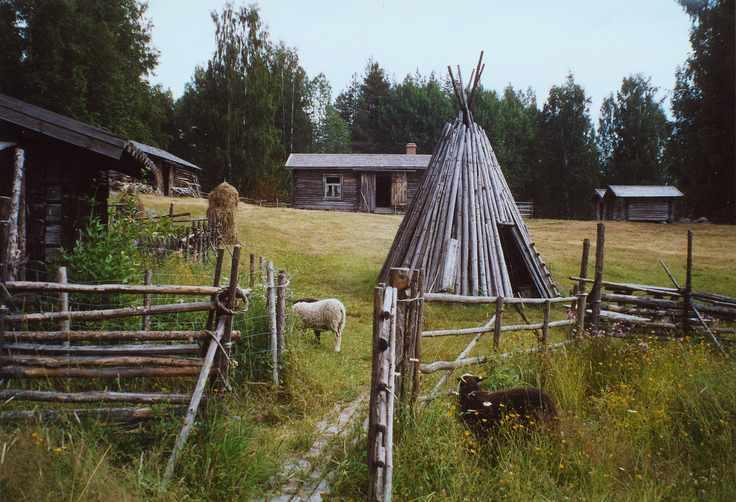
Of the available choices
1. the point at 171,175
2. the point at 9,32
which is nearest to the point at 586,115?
the point at 171,175

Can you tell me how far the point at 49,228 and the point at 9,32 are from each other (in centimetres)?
1036

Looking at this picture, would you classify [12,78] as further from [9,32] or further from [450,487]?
[450,487]

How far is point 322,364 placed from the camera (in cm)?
648

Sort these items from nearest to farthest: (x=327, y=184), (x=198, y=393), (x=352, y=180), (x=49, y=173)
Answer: (x=198, y=393), (x=49, y=173), (x=352, y=180), (x=327, y=184)

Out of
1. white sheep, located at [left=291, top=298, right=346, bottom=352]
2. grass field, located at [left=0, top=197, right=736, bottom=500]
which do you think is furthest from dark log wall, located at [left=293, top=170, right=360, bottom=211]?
grass field, located at [left=0, top=197, right=736, bottom=500]

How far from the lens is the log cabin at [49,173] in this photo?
5.77 metres

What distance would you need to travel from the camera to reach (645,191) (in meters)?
30.3

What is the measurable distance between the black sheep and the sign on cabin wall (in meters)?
23.4

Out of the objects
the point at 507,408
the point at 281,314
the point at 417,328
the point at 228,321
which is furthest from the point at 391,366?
the point at 281,314

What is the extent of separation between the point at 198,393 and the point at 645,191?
32.4 metres

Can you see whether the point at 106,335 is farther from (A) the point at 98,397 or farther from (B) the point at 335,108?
(B) the point at 335,108

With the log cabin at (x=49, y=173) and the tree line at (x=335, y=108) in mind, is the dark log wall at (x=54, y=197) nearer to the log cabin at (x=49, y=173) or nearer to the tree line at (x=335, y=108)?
the log cabin at (x=49, y=173)

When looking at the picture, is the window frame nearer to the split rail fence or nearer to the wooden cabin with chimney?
the wooden cabin with chimney

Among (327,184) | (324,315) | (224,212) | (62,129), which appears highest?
(327,184)
